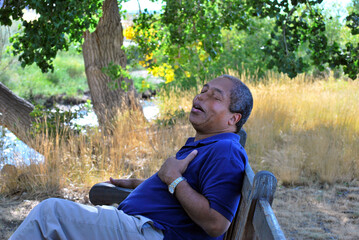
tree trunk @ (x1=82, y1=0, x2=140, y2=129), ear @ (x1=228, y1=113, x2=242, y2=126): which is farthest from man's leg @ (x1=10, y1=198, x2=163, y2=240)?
tree trunk @ (x1=82, y1=0, x2=140, y2=129)

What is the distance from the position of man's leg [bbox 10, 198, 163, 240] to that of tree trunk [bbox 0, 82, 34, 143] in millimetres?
4303

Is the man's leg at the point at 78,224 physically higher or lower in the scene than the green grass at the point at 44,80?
lower

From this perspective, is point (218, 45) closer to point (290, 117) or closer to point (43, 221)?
point (290, 117)

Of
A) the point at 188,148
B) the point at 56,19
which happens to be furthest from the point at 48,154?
the point at 188,148

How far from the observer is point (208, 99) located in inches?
85.8

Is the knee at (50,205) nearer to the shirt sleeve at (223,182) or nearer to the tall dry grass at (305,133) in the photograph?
the shirt sleeve at (223,182)

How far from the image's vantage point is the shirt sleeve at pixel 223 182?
5.75ft

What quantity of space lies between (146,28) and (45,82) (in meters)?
12.7

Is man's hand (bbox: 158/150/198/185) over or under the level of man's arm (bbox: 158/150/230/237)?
over

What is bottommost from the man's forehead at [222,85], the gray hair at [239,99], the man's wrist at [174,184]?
the man's wrist at [174,184]

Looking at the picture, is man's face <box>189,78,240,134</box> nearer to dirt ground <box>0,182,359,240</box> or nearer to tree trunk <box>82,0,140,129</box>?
dirt ground <box>0,182,359,240</box>

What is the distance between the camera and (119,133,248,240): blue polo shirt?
178cm

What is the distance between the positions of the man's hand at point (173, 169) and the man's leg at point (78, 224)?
0.62ft

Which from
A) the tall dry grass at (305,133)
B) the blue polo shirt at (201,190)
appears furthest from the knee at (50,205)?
the tall dry grass at (305,133)
